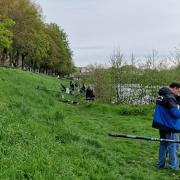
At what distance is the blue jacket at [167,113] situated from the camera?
35.4 feet

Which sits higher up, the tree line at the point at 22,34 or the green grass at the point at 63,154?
the tree line at the point at 22,34

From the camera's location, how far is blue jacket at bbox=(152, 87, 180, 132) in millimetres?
10789

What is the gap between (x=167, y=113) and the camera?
1097cm

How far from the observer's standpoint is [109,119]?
895 inches

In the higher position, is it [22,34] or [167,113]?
[22,34]

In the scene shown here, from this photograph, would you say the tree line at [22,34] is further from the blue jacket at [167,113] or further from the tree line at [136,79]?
the blue jacket at [167,113]

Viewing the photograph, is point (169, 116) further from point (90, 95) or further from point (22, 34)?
point (22, 34)

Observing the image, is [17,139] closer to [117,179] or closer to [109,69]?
[117,179]

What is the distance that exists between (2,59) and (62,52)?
99.2 feet

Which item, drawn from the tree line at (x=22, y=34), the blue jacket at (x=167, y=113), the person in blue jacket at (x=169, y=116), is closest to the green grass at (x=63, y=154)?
the person in blue jacket at (x=169, y=116)

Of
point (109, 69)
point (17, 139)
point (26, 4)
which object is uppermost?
point (26, 4)

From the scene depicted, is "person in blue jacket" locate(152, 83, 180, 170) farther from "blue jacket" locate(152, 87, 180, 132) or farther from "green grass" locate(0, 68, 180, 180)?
"green grass" locate(0, 68, 180, 180)

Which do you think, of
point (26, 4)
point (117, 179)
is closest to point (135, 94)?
point (117, 179)

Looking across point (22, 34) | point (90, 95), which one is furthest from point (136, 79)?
point (22, 34)
